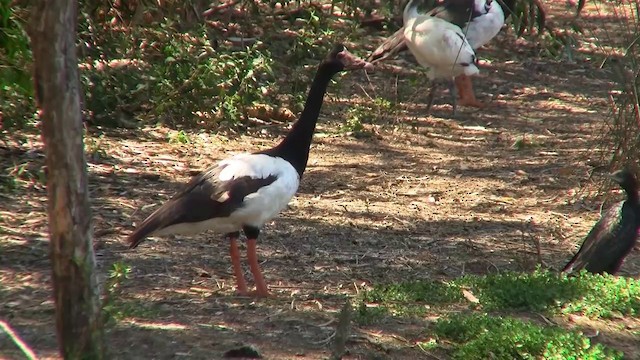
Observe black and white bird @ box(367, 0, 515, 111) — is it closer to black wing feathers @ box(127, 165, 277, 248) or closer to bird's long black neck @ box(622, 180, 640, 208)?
bird's long black neck @ box(622, 180, 640, 208)

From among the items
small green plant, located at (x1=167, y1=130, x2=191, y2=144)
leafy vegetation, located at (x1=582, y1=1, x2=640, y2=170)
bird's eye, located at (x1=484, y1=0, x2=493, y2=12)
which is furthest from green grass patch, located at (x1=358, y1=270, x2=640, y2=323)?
bird's eye, located at (x1=484, y1=0, x2=493, y2=12)

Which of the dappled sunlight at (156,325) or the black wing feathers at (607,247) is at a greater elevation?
the black wing feathers at (607,247)

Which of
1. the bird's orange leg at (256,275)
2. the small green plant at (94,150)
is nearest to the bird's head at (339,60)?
the bird's orange leg at (256,275)

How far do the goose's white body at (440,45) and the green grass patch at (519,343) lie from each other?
17.9 ft

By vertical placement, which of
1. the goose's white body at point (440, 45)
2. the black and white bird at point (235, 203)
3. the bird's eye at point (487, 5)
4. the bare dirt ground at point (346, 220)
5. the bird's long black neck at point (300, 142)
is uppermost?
the bird's eye at point (487, 5)

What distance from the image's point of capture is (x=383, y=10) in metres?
12.3

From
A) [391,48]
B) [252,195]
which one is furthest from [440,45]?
[252,195]

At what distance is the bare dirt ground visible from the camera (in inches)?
193

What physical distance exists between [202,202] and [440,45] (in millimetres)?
5029

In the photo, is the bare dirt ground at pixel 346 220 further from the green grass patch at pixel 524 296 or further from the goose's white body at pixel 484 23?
the goose's white body at pixel 484 23

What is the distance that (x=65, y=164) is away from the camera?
3.57m

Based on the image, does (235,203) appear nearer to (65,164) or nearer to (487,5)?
(65,164)

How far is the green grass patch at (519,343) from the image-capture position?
14.9ft

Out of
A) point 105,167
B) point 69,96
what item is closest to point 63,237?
point 69,96
